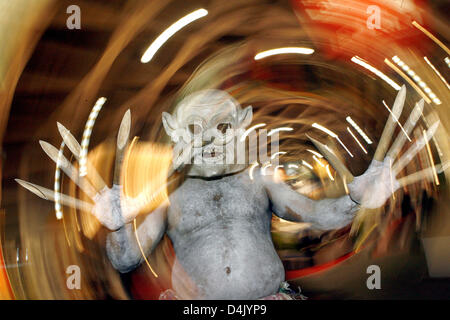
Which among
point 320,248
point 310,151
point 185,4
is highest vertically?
point 185,4

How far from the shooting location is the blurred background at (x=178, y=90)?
4.82 feet

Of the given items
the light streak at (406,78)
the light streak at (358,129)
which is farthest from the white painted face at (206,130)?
the light streak at (406,78)

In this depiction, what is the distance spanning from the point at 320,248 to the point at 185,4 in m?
1.21

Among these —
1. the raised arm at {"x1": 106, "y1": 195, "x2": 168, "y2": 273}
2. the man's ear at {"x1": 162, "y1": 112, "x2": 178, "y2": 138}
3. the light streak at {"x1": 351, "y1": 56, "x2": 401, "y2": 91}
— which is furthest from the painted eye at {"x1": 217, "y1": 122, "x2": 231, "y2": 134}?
the light streak at {"x1": 351, "y1": 56, "x2": 401, "y2": 91}

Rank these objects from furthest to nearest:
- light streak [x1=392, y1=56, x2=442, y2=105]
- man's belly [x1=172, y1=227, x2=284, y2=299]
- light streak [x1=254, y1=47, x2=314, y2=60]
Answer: light streak [x1=254, y1=47, x2=314, y2=60]
light streak [x1=392, y1=56, x2=442, y2=105]
man's belly [x1=172, y1=227, x2=284, y2=299]

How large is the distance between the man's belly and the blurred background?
5.2 inches

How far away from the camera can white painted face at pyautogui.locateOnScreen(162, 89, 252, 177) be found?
5.06ft

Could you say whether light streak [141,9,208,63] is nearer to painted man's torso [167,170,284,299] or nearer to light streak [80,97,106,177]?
light streak [80,97,106,177]

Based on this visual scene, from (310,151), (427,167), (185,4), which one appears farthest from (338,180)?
(185,4)

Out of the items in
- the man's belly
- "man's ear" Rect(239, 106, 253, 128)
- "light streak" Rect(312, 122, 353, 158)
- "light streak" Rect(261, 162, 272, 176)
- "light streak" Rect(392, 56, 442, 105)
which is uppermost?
"light streak" Rect(392, 56, 442, 105)

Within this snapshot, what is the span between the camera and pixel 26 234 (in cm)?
150

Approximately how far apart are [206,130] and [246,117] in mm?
183
